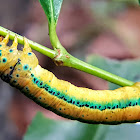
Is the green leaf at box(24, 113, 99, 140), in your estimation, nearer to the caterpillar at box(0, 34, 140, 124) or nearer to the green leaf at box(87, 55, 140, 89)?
the green leaf at box(87, 55, 140, 89)

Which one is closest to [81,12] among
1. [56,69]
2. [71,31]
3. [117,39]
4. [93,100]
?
[71,31]

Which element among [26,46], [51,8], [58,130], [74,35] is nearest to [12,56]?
[26,46]

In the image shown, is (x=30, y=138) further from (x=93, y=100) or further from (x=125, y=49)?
(x=125, y=49)

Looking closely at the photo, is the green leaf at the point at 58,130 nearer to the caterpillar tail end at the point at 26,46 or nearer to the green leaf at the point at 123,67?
the green leaf at the point at 123,67

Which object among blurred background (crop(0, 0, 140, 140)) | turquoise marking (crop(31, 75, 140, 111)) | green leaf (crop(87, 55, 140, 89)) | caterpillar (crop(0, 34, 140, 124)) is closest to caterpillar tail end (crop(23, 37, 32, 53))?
caterpillar (crop(0, 34, 140, 124))

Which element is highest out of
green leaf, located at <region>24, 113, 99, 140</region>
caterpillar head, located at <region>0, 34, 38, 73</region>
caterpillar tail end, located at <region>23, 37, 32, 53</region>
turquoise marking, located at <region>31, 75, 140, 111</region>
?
caterpillar tail end, located at <region>23, 37, 32, 53</region>

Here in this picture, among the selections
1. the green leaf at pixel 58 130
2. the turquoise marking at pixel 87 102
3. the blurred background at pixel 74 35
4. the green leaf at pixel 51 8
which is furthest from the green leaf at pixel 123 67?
the blurred background at pixel 74 35
